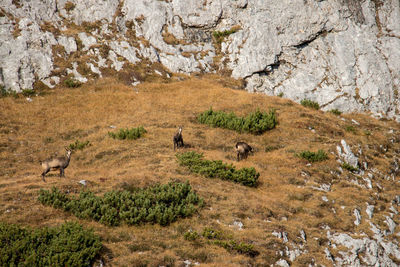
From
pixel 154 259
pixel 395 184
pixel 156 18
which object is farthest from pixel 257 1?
pixel 154 259

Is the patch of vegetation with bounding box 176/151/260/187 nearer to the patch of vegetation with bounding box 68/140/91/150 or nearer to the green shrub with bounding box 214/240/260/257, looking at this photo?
the green shrub with bounding box 214/240/260/257

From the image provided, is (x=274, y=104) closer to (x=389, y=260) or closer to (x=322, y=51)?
(x=322, y=51)

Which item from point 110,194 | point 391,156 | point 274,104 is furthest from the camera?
point 274,104

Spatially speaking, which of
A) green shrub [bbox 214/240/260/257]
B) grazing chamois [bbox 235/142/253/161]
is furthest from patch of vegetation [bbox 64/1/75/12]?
green shrub [bbox 214/240/260/257]

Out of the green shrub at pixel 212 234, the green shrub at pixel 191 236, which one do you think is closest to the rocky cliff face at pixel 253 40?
the green shrub at pixel 212 234

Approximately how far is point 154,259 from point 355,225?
11.8 meters

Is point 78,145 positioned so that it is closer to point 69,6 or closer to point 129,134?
point 129,134

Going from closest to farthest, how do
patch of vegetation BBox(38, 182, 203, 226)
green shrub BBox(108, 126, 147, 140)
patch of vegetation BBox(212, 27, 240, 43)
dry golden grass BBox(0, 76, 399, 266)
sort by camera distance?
dry golden grass BBox(0, 76, 399, 266)
patch of vegetation BBox(38, 182, 203, 226)
green shrub BBox(108, 126, 147, 140)
patch of vegetation BBox(212, 27, 240, 43)

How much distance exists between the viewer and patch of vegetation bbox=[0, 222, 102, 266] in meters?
10.2

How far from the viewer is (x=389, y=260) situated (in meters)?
15.4

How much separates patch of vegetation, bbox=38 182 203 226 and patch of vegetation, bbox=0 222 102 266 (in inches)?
73.8

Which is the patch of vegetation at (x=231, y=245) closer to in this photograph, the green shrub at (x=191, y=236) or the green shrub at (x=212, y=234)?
the green shrub at (x=212, y=234)

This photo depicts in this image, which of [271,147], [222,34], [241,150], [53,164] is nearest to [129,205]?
[53,164]

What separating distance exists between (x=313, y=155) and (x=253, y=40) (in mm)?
31465
